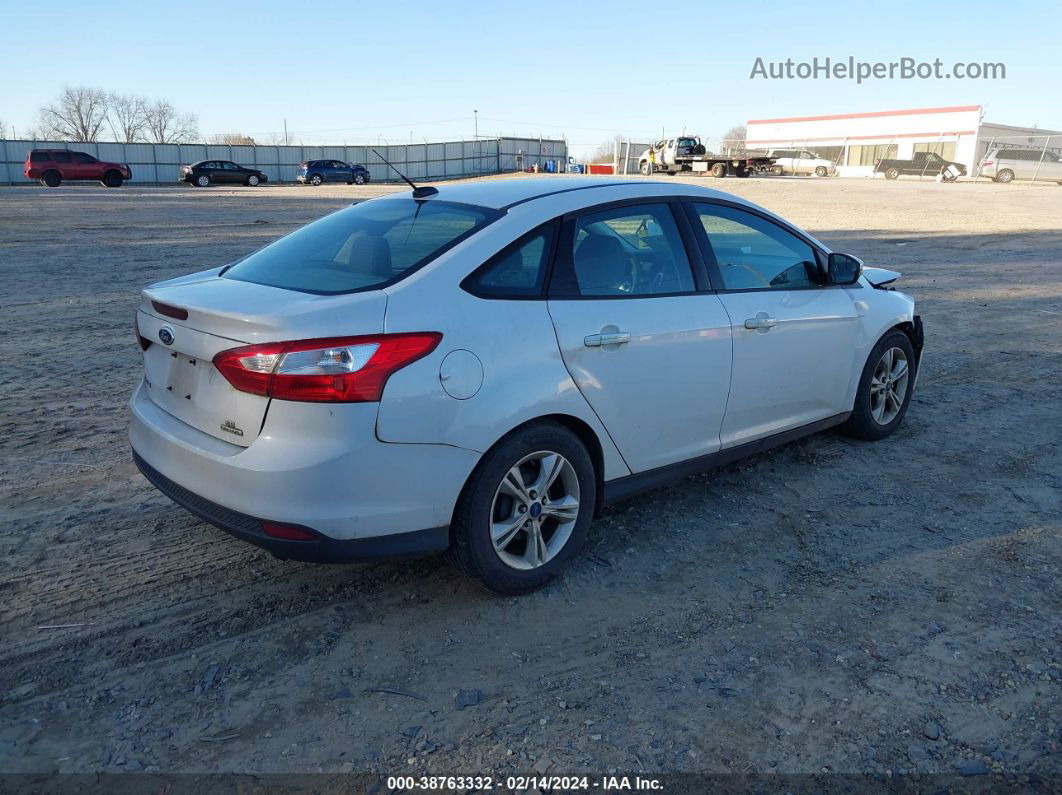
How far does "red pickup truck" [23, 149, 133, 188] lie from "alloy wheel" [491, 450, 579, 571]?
4360 centimetres

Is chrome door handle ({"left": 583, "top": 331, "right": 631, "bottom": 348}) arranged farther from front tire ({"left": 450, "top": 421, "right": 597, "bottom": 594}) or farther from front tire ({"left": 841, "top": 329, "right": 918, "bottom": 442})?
front tire ({"left": 841, "top": 329, "right": 918, "bottom": 442})

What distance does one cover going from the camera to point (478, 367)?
3.13 meters

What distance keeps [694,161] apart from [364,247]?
4804cm

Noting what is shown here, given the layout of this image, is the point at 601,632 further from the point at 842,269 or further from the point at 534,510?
the point at 842,269

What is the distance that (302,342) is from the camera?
2877mm

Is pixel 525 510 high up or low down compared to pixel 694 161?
down

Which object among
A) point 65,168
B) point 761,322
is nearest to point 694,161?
point 65,168

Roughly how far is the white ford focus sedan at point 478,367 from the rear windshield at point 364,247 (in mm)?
15

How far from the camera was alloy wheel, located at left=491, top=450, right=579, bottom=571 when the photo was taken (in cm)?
336

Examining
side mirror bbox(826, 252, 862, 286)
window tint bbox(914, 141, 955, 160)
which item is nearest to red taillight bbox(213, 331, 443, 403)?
side mirror bbox(826, 252, 862, 286)

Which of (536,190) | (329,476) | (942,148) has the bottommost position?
(329,476)

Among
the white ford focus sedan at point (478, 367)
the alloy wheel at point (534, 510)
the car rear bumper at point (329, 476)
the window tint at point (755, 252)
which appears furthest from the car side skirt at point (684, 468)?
the car rear bumper at point (329, 476)

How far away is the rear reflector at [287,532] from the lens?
2.94 m

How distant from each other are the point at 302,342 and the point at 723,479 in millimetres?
2750
